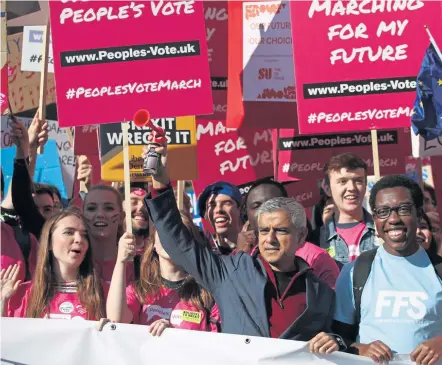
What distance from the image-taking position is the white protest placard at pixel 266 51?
8.62 meters

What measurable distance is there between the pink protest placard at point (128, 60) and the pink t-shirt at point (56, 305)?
4.89ft

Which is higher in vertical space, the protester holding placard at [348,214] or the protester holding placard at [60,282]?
the protester holding placard at [348,214]

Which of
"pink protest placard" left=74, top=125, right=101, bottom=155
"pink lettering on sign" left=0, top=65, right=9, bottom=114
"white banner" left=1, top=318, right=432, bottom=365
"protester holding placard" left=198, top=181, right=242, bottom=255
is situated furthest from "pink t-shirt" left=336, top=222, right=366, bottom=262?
A: "pink lettering on sign" left=0, top=65, right=9, bottom=114

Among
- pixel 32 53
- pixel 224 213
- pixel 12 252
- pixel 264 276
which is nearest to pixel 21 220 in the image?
pixel 12 252

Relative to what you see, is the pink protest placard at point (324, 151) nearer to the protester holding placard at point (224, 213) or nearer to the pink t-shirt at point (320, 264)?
the protester holding placard at point (224, 213)

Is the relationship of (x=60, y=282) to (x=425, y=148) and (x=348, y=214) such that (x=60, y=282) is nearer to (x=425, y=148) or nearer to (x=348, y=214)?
(x=348, y=214)

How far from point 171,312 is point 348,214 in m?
1.98

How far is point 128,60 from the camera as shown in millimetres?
6910

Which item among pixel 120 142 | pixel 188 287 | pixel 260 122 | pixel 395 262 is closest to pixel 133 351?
pixel 188 287

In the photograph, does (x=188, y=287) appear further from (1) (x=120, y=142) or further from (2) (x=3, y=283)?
(1) (x=120, y=142)

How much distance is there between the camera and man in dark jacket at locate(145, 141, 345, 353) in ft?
15.5

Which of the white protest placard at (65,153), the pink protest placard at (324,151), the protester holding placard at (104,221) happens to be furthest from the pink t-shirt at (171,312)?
the white protest placard at (65,153)

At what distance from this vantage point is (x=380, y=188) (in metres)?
5.02

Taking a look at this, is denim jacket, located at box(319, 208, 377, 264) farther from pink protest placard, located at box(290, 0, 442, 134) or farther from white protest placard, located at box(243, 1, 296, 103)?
white protest placard, located at box(243, 1, 296, 103)
